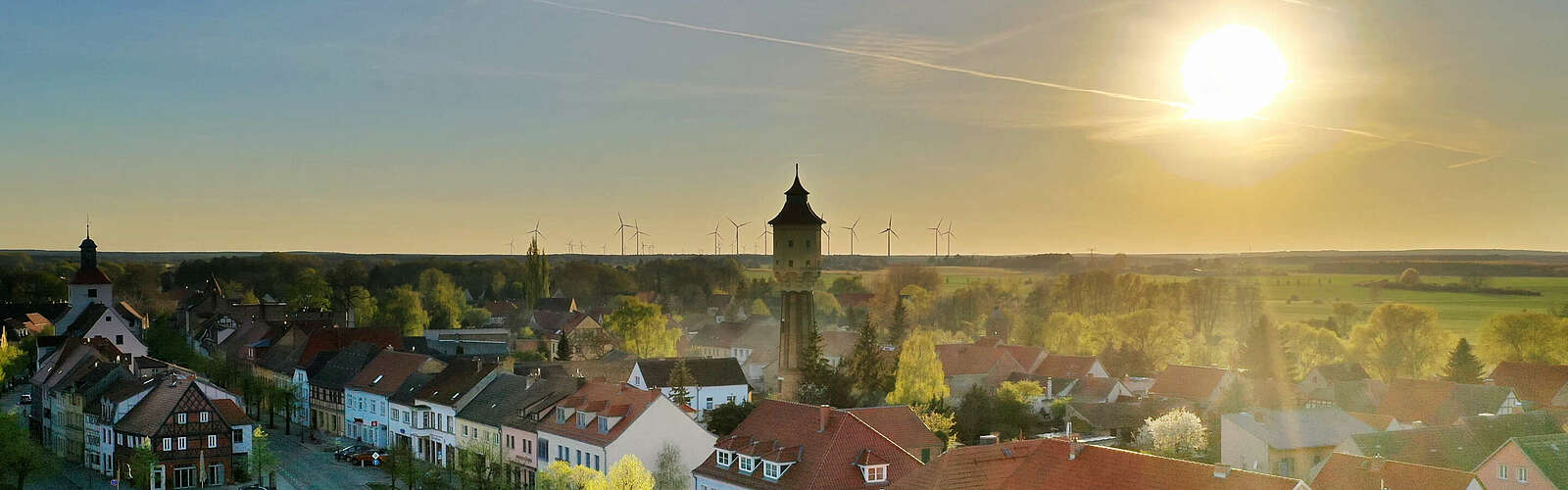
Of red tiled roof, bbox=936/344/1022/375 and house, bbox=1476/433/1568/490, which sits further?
red tiled roof, bbox=936/344/1022/375

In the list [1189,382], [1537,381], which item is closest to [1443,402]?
[1537,381]

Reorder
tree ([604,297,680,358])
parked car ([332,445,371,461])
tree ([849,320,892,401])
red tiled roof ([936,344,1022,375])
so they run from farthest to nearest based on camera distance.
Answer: tree ([604,297,680,358]) < red tiled roof ([936,344,1022,375]) < tree ([849,320,892,401]) < parked car ([332,445,371,461])

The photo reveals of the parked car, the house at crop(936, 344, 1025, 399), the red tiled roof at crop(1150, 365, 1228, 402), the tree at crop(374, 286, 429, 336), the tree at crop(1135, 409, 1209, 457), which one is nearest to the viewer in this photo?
the tree at crop(1135, 409, 1209, 457)

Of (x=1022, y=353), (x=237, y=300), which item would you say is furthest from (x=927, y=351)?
(x=237, y=300)

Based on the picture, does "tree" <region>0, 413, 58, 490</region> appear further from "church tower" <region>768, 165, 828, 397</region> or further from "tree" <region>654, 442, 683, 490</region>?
"church tower" <region>768, 165, 828, 397</region>

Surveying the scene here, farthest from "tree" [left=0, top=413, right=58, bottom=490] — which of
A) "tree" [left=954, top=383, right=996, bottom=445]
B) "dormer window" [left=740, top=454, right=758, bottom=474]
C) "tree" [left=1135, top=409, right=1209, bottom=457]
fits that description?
"tree" [left=1135, top=409, right=1209, bottom=457]

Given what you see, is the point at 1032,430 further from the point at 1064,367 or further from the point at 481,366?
the point at 481,366
